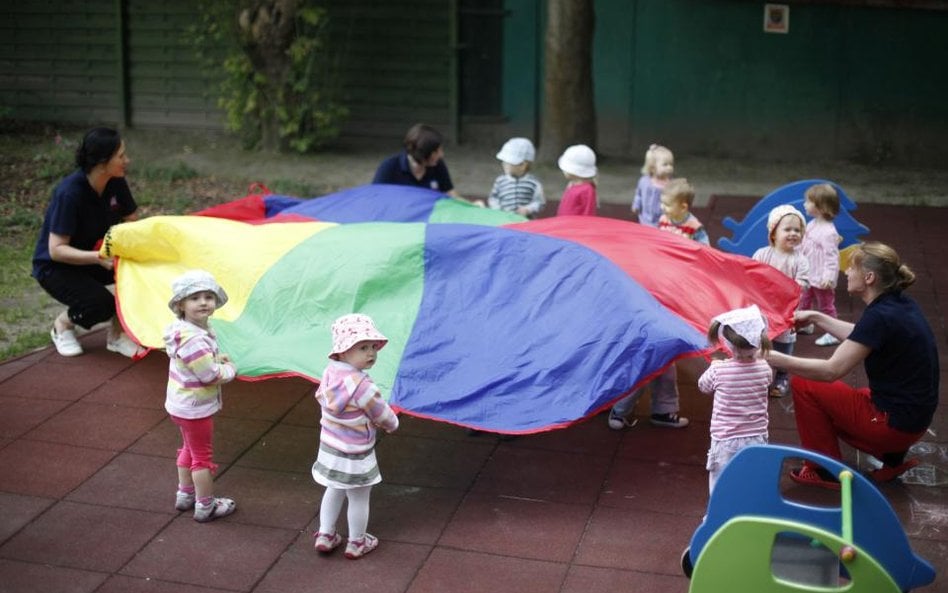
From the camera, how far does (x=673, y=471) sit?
577cm

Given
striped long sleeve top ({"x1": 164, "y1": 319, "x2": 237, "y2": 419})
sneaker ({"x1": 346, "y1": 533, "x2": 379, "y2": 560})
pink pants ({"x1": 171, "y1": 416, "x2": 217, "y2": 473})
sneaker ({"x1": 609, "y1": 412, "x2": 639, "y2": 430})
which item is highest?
striped long sleeve top ({"x1": 164, "y1": 319, "x2": 237, "y2": 419})

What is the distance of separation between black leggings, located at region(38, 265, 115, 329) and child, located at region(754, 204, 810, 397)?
12.3ft

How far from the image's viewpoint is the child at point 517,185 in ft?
26.2

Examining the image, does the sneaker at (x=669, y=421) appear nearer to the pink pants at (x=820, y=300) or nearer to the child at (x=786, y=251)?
the child at (x=786, y=251)

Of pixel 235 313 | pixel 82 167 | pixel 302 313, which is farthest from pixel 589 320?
pixel 82 167

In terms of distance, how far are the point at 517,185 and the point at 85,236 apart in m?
2.71

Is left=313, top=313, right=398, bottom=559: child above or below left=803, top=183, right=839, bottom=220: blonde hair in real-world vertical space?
below

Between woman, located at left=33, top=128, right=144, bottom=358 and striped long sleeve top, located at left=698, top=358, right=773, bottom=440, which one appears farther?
woman, located at left=33, top=128, right=144, bottom=358

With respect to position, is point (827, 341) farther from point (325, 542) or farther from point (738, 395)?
point (325, 542)

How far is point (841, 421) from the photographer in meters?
5.49

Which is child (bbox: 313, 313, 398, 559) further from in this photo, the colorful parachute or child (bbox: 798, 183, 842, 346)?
child (bbox: 798, 183, 842, 346)

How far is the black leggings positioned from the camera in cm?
712

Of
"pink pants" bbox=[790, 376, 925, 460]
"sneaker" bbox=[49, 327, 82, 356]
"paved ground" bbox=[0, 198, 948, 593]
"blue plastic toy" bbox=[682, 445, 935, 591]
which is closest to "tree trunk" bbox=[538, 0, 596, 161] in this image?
"paved ground" bbox=[0, 198, 948, 593]

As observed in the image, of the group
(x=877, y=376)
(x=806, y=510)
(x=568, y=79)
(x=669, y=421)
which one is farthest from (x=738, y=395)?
(x=568, y=79)
